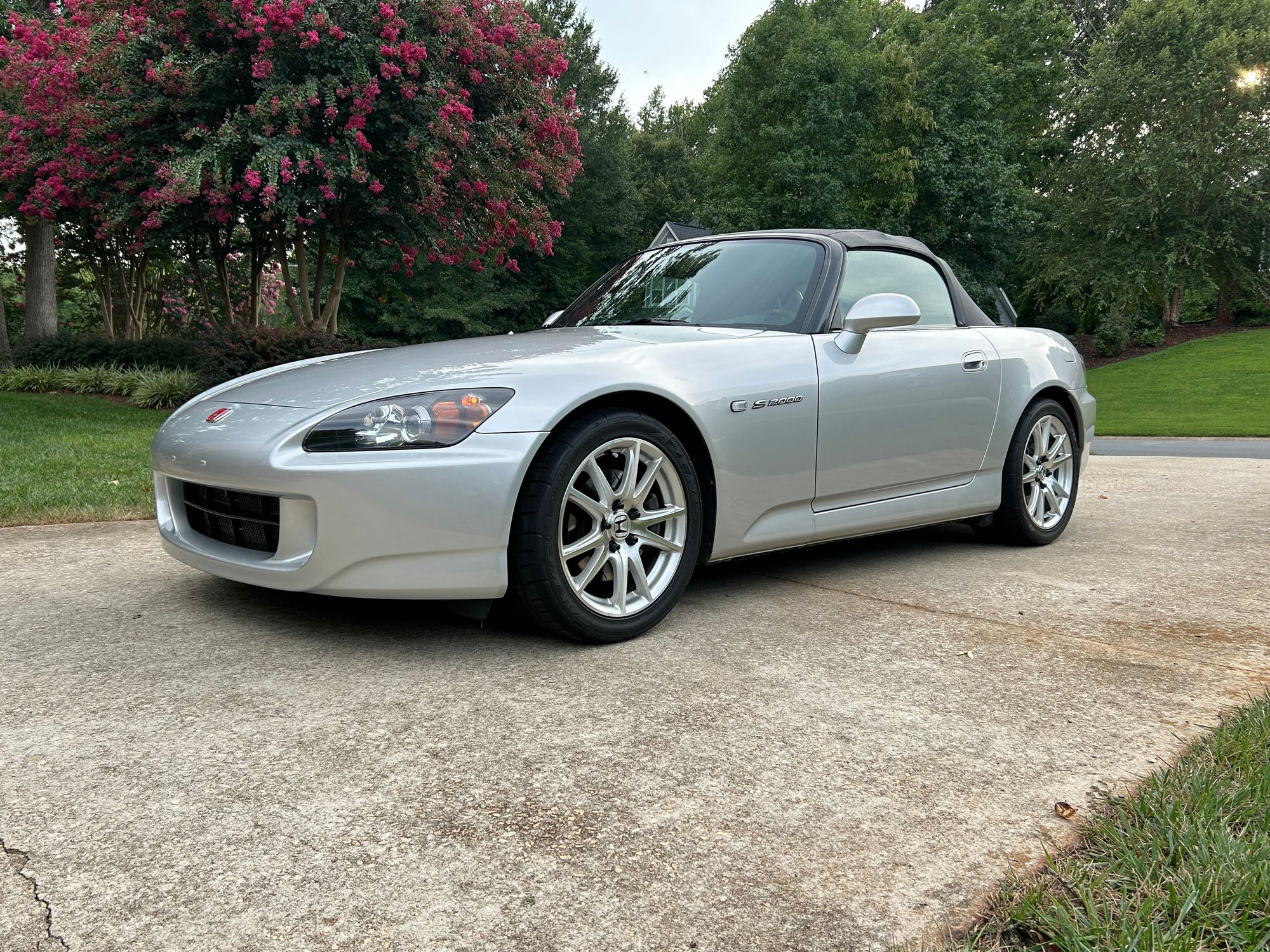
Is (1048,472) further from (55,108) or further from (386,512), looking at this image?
(55,108)

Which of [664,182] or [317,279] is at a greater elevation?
[664,182]

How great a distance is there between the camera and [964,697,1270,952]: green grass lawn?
149cm

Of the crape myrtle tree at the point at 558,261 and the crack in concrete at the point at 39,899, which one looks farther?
the crape myrtle tree at the point at 558,261

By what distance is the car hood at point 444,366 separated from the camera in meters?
2.95

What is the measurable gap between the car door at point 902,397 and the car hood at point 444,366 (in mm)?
448

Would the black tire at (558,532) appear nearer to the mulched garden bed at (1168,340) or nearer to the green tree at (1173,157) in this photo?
the mulched garden bed at (1168,340)

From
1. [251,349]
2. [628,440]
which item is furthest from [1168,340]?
[628,440]

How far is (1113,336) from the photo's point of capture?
99.5 feet

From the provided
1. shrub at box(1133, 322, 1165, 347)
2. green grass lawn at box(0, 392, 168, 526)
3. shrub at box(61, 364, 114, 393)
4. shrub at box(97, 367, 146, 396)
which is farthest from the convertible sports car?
A: shrub at box(1133, 322, 1165, 347)

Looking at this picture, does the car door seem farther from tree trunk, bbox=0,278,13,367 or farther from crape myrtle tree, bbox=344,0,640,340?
crape myrtle tree, bbox=344,0,640,340

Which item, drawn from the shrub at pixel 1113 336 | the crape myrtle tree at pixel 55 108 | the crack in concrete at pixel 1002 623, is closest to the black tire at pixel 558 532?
the crack in concrete at pixel 1002 623

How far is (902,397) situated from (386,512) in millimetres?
2096

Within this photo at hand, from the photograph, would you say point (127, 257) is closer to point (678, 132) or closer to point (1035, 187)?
point (1035, 187)

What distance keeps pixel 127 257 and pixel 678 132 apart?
38.1 m
